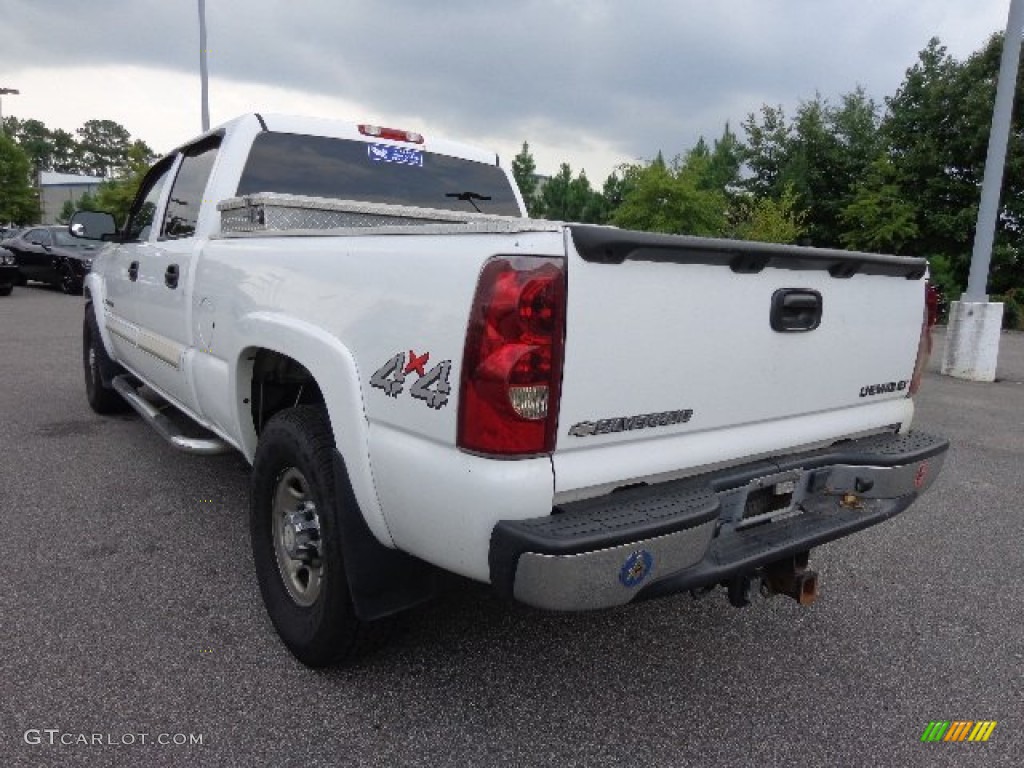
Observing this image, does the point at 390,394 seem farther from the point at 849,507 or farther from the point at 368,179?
the point at 368,179

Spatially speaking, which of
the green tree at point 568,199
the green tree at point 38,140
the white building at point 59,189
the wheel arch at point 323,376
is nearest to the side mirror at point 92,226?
the wheel arch at point 323,376

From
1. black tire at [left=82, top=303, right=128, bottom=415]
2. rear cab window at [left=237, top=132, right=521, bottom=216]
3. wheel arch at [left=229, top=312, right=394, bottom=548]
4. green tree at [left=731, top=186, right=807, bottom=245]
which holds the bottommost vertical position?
black tire at [left=82, top=303, right=128, bottom=415]

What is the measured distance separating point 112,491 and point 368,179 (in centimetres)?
233

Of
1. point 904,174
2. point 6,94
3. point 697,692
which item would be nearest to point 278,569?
point 697,692

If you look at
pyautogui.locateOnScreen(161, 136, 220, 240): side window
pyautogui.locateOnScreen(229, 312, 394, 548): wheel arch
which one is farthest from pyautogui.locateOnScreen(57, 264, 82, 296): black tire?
pyautogui.locateOnScreen(229, 312, 394, 548): wheel arch

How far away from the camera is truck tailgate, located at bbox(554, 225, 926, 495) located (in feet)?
6.19

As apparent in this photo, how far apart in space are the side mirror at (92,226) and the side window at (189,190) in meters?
1.38

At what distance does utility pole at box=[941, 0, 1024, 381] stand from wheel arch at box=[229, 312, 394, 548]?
33.2 ft

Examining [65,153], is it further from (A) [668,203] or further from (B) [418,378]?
(B) [418,378]

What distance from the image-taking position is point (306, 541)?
253 centimetres

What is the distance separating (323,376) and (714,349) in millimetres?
1177

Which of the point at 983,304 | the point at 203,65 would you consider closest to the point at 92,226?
the point at 983,304

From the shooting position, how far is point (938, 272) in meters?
23.2

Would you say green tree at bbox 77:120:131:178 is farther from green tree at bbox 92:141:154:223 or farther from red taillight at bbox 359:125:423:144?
red taillight at bbox 359:125:423:144
